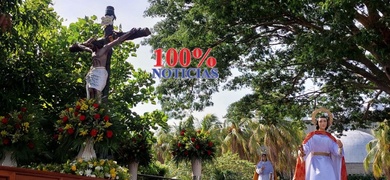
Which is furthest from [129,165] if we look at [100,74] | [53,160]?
[100,74]

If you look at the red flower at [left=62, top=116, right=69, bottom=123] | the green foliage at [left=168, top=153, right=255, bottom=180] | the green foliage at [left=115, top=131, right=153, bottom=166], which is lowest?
the green foliage at [left=168, top=153, right=255, bottom=180]

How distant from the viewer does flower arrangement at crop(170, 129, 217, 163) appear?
14438mm

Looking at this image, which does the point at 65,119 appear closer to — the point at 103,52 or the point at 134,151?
the point at 103,52

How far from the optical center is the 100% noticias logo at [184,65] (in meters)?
14.5

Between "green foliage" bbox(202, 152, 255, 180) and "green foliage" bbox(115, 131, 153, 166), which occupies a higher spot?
"green foliage" bbox(115, 131, 153, 166)

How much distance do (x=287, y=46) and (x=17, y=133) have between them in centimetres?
921

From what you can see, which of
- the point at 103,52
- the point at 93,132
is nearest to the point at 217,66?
the point at 103,52

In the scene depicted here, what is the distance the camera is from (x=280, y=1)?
1251 centimetres

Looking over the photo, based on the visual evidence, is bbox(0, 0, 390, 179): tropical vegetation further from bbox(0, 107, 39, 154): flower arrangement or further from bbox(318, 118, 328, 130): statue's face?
bbox(318, 118, 328, 130): statue's face

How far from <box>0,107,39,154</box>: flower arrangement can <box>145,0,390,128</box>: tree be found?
5.40 metres

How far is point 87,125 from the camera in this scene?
30.2ft

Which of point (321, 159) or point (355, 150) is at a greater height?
point (355, 150)

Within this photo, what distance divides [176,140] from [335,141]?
6538 mm

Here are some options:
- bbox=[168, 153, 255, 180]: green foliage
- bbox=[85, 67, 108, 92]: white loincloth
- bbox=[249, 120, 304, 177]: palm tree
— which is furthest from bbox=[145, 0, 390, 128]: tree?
bbox=[249, 120, 304, 177]: palm tree
